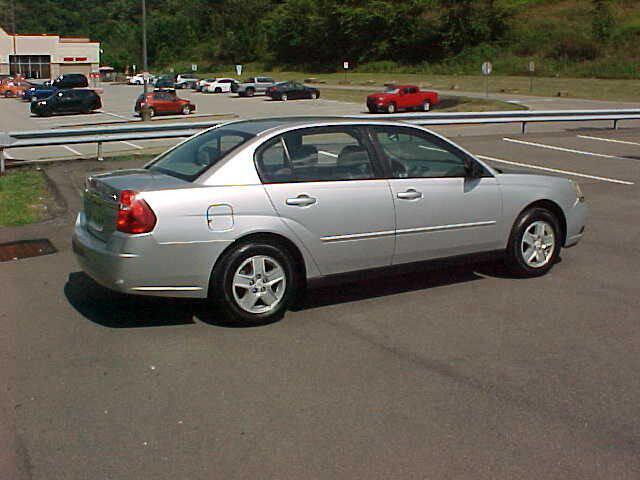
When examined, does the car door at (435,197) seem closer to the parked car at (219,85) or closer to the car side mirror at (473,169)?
the car side mirror at (473,169)

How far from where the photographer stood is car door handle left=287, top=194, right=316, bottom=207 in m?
6.32

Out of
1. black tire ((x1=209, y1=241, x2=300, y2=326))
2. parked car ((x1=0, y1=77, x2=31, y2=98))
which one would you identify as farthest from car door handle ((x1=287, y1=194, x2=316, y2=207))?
parked car ((x1=0, y1=77, x2=31, y2=98))

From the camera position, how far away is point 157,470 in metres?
3.97

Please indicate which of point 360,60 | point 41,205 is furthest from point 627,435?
point 360,60

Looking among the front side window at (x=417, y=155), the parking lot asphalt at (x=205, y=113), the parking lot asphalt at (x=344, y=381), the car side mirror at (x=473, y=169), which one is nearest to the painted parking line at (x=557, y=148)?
the parking lot asphalt at (x=205, y=113)

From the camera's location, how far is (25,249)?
356 inches

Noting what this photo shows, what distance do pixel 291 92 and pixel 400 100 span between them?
53.5 ft

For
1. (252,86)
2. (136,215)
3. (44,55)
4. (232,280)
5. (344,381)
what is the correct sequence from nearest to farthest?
(344,381)
(136,215)
(232,280)
(252,86)
(44,55)

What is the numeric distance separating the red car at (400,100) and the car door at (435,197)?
3336 cm

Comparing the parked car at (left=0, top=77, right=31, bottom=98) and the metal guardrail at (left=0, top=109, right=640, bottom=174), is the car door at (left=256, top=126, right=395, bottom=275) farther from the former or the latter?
the parked car at (left=0, top=77, right=31, bottom=98)

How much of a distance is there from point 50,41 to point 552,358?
110 meters

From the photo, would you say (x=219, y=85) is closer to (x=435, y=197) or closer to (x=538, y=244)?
(x=538, y=244)

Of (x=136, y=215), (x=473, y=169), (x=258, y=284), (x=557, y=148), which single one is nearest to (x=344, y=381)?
(x=258, y=284)

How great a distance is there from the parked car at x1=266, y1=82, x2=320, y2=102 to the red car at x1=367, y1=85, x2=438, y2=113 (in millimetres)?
13657
